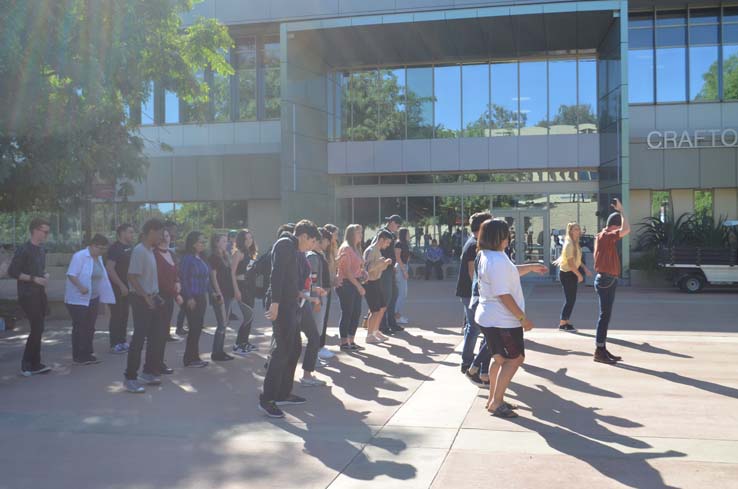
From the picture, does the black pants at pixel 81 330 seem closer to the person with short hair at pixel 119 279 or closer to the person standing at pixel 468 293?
the person with short hair at pixel 119 279

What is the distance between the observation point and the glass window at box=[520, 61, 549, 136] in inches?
998

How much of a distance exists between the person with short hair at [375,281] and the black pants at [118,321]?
3646 millimetres

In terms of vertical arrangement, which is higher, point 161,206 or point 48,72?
point 48,72

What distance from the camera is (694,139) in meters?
24.3

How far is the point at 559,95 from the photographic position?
83.0 ft

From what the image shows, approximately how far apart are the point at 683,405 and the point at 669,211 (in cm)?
1975

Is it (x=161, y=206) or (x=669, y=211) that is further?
(x=161, y=206)

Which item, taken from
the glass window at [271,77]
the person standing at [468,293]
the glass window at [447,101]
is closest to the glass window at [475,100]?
the glass window at [447,101]

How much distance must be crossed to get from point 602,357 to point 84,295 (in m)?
6.76

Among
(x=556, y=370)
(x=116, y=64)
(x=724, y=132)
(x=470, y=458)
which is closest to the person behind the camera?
(x=470, y=458)

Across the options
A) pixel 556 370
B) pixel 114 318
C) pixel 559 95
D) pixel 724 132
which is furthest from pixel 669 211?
pixel 114 318

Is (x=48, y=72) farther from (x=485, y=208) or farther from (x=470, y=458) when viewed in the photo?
(x=485, y=208)

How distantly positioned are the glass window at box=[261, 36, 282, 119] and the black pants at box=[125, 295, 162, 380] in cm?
1938

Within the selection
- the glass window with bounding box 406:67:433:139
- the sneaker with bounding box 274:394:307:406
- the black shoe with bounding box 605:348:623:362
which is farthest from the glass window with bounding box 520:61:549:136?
the sneaker with bounding box 274:394:307:406
